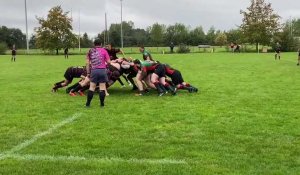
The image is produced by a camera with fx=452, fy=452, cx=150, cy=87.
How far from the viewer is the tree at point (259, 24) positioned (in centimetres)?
8250

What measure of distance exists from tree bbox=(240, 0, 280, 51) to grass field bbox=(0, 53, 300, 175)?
7000 cm

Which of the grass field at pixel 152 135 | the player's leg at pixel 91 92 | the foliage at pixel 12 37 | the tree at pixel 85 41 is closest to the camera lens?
the grass field at pixel 152 135

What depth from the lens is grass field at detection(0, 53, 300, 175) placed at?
6.61 meters

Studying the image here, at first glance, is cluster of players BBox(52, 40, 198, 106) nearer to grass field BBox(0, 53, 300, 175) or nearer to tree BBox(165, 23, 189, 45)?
grass field BBox(0, 53, 300, 175)

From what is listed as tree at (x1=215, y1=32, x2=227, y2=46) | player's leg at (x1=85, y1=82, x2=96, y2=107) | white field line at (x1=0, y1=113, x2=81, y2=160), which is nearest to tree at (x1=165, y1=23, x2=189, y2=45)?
tree at (x1=215, y1=32, x2=227, y2=46)

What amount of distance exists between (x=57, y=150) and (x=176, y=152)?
78.4 inches

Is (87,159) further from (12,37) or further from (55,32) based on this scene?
(12,37)

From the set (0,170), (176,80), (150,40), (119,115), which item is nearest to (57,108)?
(119,115)

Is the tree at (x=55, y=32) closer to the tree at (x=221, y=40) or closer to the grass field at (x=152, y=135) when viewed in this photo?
the tree at (x=221, y=40)

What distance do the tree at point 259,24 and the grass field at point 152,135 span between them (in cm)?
7000

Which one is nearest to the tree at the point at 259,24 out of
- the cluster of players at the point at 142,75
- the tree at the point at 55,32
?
the tree at the point at 55,32

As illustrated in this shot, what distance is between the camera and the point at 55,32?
86.5 meters

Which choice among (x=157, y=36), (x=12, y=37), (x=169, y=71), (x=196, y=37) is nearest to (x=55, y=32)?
(x=157, y=36)

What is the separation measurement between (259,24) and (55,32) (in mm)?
38366
